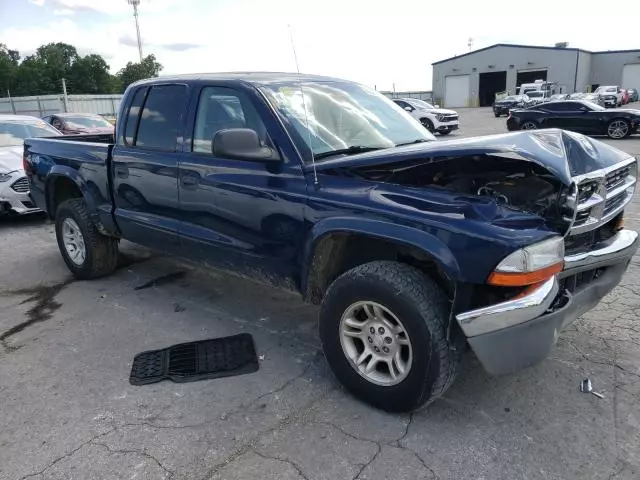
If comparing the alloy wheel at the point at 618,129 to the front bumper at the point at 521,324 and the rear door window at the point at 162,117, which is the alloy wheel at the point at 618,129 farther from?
the rear door window at the point at 162,117

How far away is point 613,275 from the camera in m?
3.12

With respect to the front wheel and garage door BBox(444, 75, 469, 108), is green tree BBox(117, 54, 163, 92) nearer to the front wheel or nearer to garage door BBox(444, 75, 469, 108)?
garage door BBox(444, 75, 469, 108)

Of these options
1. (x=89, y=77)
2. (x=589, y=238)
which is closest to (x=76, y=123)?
(x=589, y=238)

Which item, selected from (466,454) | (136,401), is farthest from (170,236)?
(466,454)

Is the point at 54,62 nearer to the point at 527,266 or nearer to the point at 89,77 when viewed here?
the point at 89,77

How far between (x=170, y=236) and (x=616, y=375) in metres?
3.33

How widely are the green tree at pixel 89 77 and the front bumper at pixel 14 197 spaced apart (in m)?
76.4

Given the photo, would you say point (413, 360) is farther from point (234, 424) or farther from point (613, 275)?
point (613, 275)

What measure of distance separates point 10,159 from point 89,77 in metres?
77.9

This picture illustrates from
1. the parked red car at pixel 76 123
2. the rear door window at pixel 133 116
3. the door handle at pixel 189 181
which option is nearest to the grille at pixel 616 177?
the door handle at pixel 189 181

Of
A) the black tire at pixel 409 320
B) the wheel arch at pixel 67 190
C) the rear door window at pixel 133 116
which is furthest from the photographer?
the wheel arch at pixel 67 190

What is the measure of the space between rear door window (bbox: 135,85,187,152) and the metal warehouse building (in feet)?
195

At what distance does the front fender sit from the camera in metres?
2.53

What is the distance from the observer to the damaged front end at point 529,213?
97.6 inches
